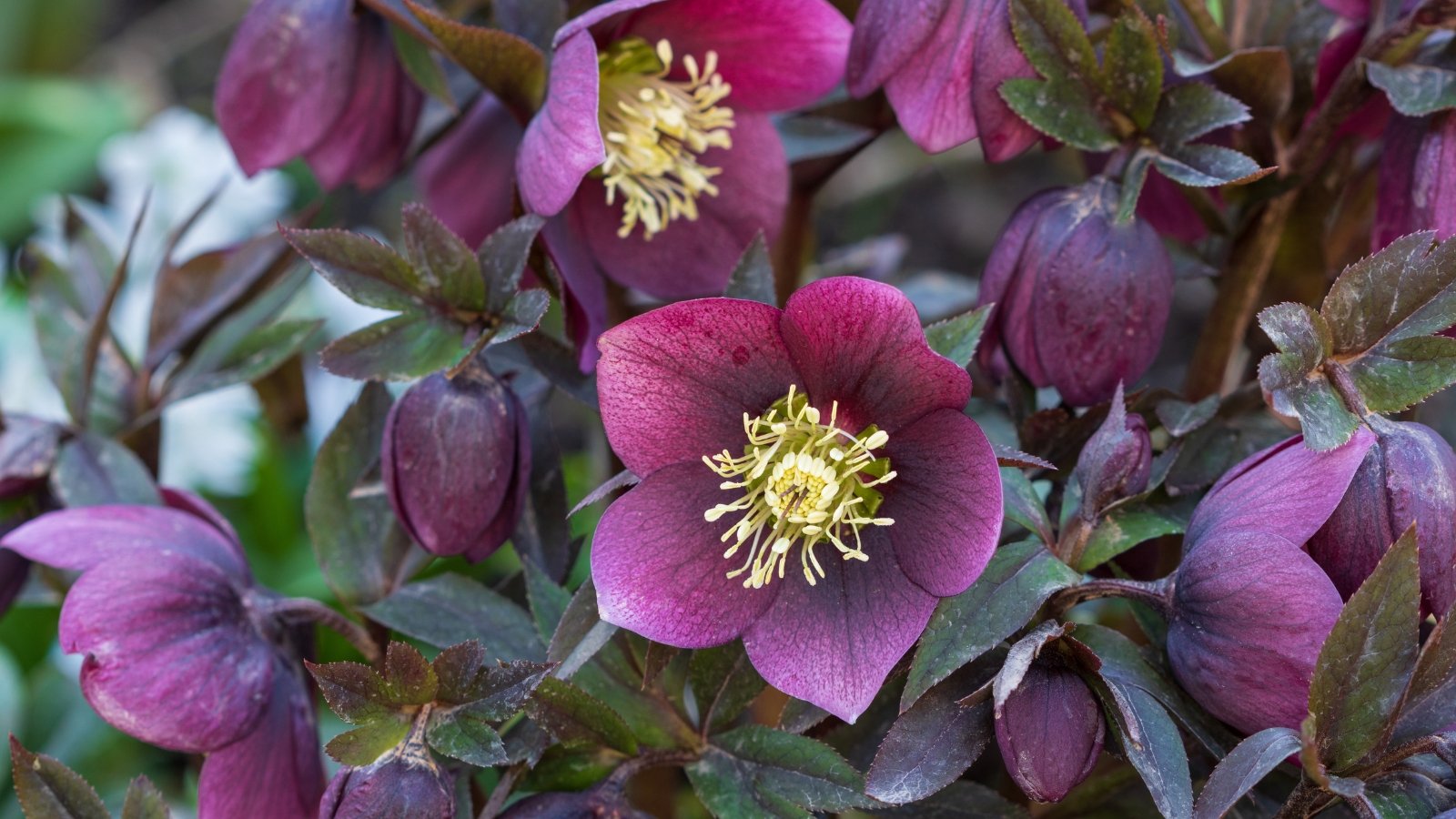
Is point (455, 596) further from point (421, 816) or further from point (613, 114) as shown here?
point (613, 114)

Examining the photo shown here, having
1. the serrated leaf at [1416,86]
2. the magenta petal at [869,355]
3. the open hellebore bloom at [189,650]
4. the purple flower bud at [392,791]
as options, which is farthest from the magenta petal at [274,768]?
the serrated leaf at [1416,86]

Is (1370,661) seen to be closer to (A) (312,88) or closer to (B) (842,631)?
(B) (842,631)

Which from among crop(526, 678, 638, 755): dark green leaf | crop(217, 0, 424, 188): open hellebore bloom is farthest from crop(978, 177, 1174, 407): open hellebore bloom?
crop(217, 0, 424, 188): open hellebore bloom

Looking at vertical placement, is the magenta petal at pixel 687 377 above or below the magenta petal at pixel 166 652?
above

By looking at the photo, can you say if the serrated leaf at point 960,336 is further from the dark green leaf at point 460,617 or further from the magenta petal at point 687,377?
the dark green leaf at point 460,617

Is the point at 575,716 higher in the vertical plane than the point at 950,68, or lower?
lower

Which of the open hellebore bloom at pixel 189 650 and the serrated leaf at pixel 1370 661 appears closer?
the serrated leaf at pixel 1370 661

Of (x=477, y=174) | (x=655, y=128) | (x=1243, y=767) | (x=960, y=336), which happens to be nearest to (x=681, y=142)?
(x=655, y=128)
